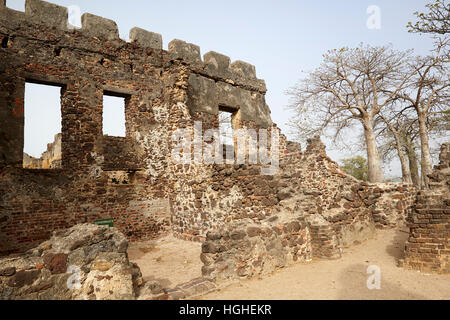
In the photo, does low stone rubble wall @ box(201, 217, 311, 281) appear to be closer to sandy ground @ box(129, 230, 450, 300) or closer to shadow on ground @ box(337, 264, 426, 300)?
sandy ground @ box(129, 230, 450, 300)

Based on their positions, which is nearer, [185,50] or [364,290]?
Answer: [364,290]

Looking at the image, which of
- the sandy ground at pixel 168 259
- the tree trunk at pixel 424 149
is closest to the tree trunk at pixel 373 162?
the tree trunk at pixel 424 149

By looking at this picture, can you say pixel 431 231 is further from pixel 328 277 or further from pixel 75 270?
pixel 75 270

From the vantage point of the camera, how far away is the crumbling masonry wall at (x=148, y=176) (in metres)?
6.89

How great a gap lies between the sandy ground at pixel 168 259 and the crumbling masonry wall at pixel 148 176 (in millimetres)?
418

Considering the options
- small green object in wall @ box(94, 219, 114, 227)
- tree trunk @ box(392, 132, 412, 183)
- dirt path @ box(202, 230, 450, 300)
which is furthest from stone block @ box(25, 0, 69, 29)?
tree trunk @ box(392, 132, 412, 183)

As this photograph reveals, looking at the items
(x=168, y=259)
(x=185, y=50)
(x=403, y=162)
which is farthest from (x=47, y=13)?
(x=403, y=162)

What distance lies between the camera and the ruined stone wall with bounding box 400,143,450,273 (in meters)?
5.23

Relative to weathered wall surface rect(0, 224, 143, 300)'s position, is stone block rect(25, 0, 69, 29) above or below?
above

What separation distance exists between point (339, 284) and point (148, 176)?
6.32 m

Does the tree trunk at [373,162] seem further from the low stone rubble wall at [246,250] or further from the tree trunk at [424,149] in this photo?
the low stone rubble wall at [246,250]

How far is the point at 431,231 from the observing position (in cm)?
542
